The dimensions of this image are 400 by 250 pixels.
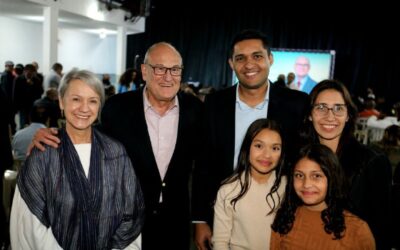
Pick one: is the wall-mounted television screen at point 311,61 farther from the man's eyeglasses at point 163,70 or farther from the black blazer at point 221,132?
the man's eyeglasses at point 163,70

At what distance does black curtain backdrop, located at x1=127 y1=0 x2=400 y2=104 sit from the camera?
1070 cm

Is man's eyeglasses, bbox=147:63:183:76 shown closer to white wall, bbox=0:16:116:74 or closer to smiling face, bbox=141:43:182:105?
smiling face, bbox=141:43:182:105

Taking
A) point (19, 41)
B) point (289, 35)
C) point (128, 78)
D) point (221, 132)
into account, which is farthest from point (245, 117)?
point (19, 41)

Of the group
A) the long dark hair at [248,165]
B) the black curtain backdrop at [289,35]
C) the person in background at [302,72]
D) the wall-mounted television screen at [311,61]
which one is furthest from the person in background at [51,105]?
the person in background at [302,72]

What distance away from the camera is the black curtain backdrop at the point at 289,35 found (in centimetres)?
1070

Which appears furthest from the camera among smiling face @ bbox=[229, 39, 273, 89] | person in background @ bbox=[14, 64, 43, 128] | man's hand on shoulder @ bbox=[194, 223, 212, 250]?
person in background @ bbox=[14, 64, 43, 128]

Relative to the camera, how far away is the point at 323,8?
1104cm

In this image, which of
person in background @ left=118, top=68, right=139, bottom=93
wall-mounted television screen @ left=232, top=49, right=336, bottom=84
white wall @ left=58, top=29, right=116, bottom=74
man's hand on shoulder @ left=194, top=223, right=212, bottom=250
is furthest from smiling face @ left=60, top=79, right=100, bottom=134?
white wall @ left=58, top=29, right=116, bottom=74

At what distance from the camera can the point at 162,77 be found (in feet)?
6.66

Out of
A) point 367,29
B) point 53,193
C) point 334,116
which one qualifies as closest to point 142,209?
point 53,193

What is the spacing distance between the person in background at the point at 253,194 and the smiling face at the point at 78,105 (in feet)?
2.49

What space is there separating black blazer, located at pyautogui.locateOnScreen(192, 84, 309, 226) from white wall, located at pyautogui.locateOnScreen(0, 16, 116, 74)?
11186 mm

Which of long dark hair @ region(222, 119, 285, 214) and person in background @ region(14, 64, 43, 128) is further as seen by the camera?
person in background @ region(14, 64, 43, 128)

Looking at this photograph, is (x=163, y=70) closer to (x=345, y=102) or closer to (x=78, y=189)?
(x=78, y=189)
